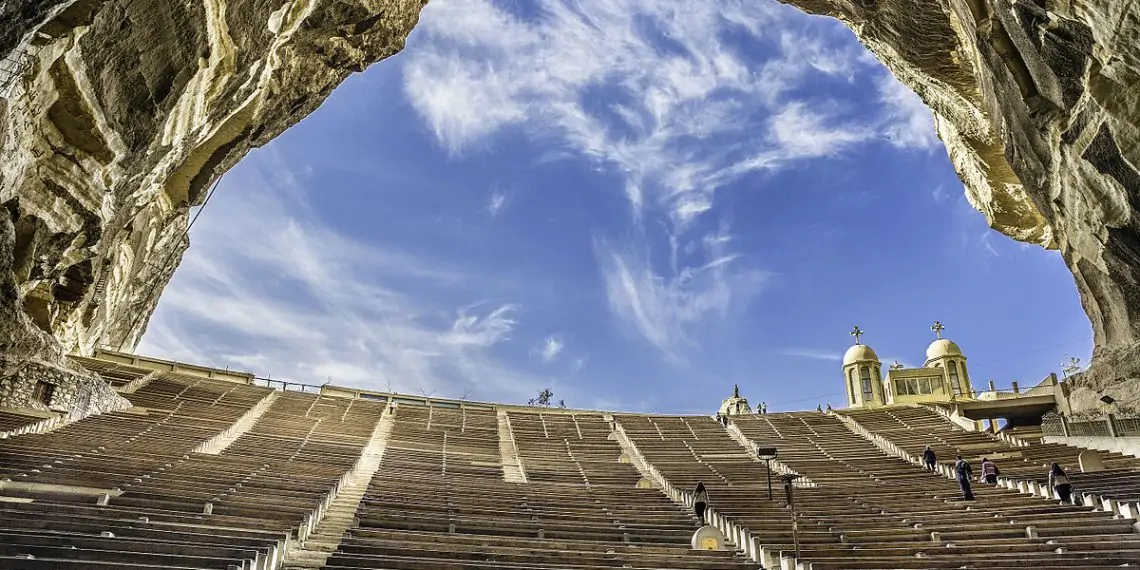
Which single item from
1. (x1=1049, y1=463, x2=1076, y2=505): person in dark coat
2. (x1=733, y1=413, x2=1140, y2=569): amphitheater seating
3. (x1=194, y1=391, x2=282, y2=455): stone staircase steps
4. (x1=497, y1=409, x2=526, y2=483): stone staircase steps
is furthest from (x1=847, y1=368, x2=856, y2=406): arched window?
(x1=194, y1=391, x2=282, y2=455): stone staircase steps

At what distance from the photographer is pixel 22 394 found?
18.2 m

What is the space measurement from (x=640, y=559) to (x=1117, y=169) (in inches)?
669

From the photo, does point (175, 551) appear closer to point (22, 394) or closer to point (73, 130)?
point (73, 130)

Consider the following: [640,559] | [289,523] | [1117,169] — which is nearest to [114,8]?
[289,523]

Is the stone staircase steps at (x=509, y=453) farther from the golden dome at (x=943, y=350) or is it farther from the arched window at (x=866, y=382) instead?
the golden dome at (x=943, y=350)

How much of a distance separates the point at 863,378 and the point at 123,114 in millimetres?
41365

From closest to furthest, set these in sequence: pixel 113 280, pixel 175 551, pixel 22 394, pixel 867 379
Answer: pixel 175 551, pixel 22 394, pixel 113 280, pixel 867 379

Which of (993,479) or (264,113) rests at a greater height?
(264,113)

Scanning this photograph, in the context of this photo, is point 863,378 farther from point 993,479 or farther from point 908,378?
point 993,479

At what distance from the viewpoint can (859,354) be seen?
42375 millimetres

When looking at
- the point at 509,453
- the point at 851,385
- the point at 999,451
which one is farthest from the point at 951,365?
the point at 509,453

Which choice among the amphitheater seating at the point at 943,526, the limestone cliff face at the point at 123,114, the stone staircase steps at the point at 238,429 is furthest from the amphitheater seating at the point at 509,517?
the limestone cliff face at the point at 123,114

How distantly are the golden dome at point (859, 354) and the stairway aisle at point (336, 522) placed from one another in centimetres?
3278

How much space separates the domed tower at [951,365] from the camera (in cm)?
3884
